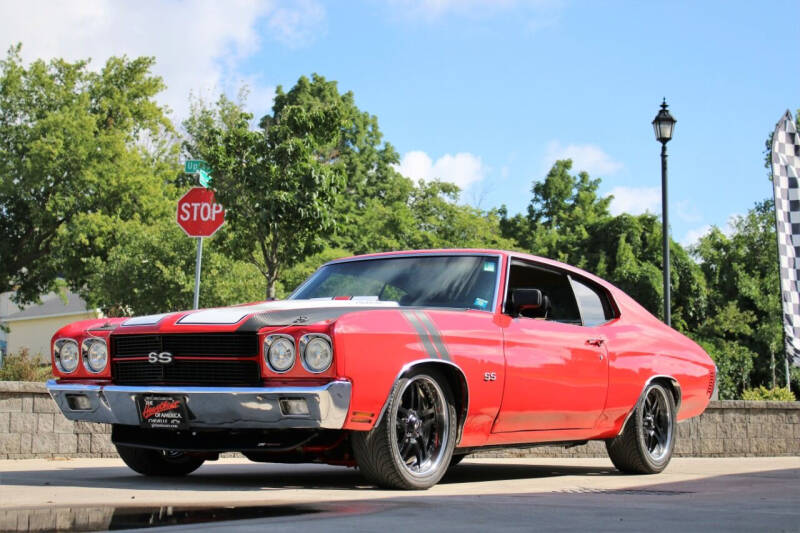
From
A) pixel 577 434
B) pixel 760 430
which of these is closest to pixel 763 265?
pixel 760 430

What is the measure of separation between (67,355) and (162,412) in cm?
103

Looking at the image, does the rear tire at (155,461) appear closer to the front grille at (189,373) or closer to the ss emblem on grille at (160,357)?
the front grille at (189,373)

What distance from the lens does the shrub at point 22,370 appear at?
12.2 metres

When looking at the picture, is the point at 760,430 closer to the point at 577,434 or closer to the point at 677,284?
the point at 577,434

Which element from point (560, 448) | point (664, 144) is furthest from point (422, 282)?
point (664, 144)

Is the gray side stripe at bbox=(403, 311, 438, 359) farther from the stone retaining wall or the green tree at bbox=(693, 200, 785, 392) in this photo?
the green tree at bbox=(693, 200, 785, 392)

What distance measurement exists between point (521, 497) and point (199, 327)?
2.02 meters

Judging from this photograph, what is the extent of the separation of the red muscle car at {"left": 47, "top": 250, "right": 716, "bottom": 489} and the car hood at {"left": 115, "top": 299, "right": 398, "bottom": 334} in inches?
0.5

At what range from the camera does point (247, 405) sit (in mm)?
5684

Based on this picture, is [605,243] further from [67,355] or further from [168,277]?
[67,355]

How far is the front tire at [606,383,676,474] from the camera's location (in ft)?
26.6

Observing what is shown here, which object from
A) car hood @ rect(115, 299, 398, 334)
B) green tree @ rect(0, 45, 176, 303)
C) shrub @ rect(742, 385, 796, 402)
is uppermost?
green tree @ rect(0, 45, 176, 303)

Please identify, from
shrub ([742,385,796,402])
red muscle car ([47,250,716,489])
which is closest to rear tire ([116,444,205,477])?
red muscle car ([47,250,716,489])

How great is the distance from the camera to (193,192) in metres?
17.7
